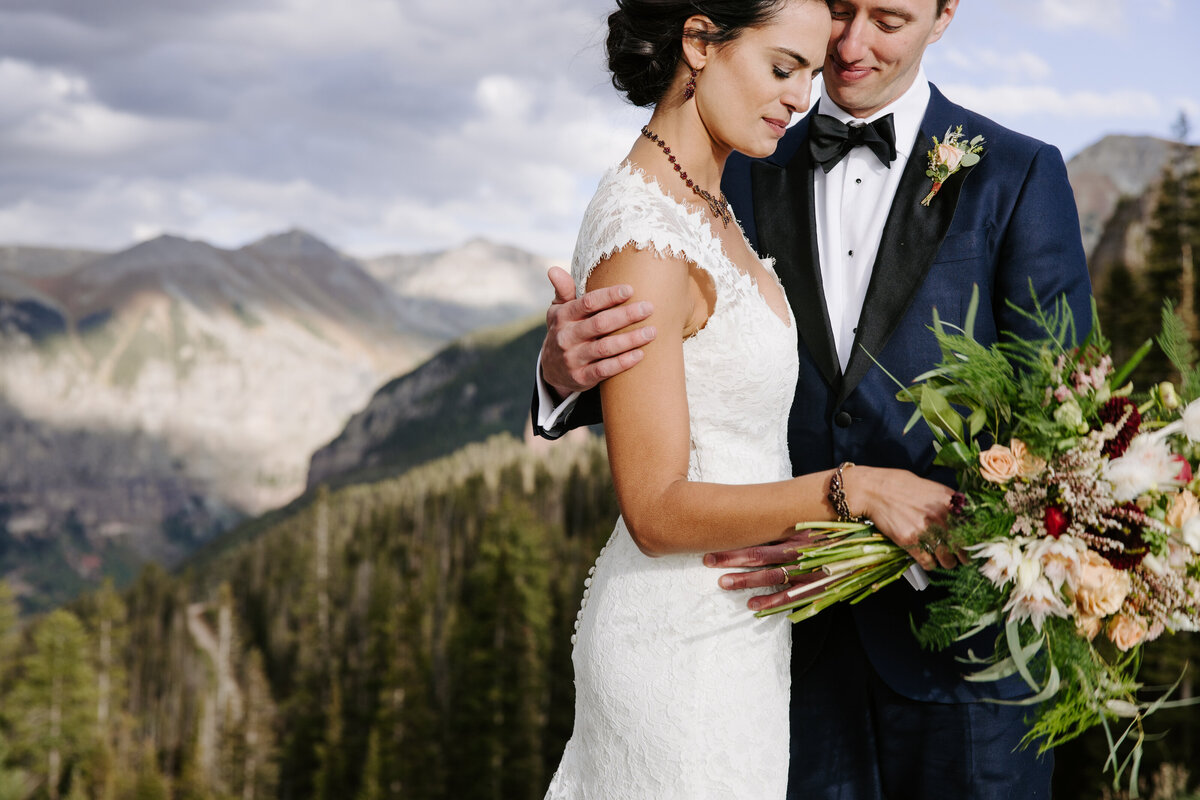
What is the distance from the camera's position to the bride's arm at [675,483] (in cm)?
297

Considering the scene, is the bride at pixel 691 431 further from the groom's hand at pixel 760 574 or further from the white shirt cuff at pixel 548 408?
the white shirt cuff at pixel 548 408

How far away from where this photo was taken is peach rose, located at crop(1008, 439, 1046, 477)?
2.69 metres

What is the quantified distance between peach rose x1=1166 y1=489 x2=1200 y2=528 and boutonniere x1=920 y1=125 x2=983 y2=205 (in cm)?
160

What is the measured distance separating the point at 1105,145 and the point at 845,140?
176090 millimetres

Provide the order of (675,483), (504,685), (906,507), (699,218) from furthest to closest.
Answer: (504,685)
(699,218)
(675,483)
(906,507)

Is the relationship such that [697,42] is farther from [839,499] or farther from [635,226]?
[839,499]

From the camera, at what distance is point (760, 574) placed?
10.8 ft

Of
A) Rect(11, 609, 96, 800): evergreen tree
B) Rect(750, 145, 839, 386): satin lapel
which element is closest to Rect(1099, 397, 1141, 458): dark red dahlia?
Rect(750, 145, 839, 386): satin lapel

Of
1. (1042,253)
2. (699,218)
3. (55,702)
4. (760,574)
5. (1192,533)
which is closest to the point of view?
(1192,533)

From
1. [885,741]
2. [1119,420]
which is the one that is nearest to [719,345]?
[1119,420]

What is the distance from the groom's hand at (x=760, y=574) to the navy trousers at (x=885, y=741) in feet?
2.01

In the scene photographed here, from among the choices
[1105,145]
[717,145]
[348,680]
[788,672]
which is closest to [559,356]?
[717,145]

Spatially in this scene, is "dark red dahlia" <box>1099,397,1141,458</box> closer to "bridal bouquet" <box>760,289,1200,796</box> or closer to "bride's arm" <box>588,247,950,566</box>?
"bridal bouquet" <box>760,289,1200,796</box>

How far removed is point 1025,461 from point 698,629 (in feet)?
3.94
